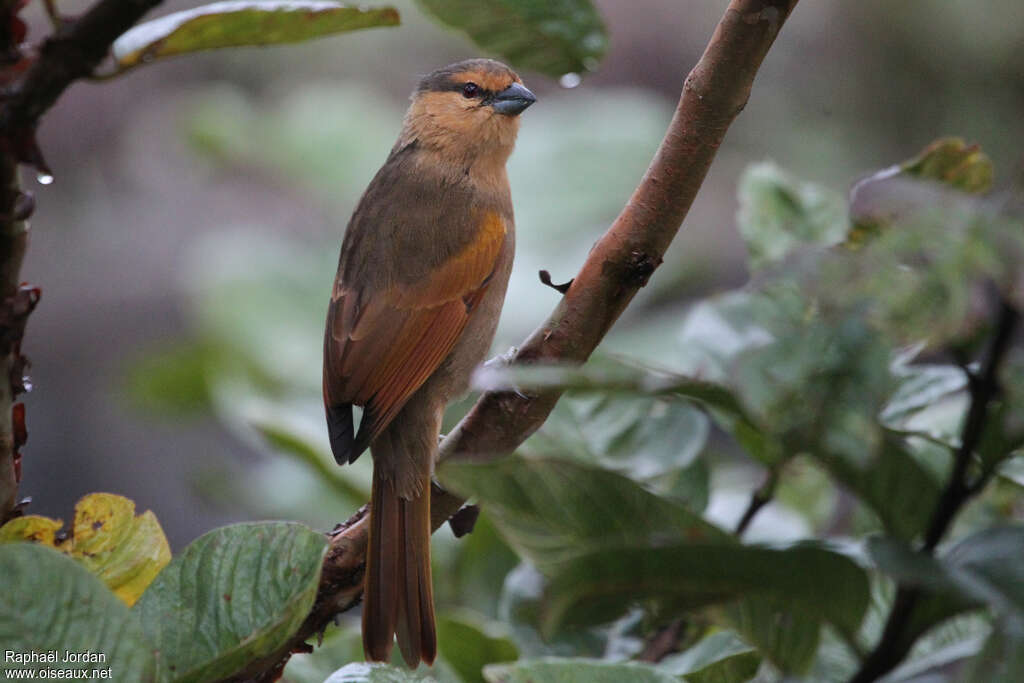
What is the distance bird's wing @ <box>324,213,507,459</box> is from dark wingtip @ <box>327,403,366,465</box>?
0.8 inches

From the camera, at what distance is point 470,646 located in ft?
4.87

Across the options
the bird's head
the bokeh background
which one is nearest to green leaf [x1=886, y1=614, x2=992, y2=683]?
the bird's head

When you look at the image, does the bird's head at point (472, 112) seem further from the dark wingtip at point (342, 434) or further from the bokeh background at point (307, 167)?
the dark wingtip at point (342, 434)

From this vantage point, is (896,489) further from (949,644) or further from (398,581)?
(398,581)

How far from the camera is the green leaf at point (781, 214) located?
1686mm

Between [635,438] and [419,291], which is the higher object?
[635,438]

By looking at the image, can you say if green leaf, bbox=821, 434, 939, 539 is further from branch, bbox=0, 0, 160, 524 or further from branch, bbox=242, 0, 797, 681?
branch, bbox=0, 0, 160, 524

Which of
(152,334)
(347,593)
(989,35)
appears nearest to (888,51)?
(989,35)

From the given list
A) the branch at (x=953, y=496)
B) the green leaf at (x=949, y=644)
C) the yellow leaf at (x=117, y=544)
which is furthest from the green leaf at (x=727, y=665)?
the yellow leaf at (x=117, y=544)

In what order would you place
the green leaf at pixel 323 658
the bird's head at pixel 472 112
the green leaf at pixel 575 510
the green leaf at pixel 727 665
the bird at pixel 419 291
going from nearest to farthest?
the green leaf at pixel 575 510 < the green leaf at pixel 727 665 < the green leaf at pixel 323 658 < the bird at pixel 419 291 < the bird's head at pixel 472 112

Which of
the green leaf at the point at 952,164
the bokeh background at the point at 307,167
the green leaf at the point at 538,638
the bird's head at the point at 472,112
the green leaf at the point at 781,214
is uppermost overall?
the green leaf at the point at 952,164

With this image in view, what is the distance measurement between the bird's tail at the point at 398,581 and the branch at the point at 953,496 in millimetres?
815

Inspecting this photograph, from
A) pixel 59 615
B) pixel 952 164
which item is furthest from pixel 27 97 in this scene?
pixel 952 164

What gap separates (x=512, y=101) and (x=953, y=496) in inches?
88.0
